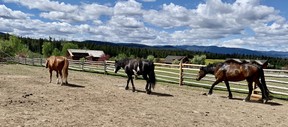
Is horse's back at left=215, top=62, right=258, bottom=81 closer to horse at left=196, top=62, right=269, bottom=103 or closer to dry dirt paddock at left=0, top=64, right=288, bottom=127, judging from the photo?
horse at left=196, top=62, right=269, bottom=103

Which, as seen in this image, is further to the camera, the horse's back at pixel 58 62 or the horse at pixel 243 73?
the horse's back at pixel 58 62

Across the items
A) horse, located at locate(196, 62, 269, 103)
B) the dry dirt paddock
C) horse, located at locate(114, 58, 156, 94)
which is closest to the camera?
the dry dirt paddock

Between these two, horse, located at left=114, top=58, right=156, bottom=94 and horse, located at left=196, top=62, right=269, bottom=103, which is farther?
horse, located at left=114, top=58, right=156, bottom=94

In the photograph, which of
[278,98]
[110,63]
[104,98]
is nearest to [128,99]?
[104,98]

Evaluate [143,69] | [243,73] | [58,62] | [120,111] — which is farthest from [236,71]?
[58,62]

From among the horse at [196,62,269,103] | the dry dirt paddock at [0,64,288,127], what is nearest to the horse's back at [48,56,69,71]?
the dry dirt paddock at [0,64,288,127]

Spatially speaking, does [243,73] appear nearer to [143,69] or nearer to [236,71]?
[236,71]

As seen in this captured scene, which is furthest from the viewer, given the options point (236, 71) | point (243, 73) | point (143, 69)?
point (143, 69)

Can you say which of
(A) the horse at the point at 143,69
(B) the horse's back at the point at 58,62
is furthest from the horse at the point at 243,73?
(B) the horse's back at the point at 58,62

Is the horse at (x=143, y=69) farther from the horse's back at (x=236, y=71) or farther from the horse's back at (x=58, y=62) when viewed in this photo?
the horse's back at (x=58, y=62)

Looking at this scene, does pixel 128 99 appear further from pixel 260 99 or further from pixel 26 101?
pixel 260 99

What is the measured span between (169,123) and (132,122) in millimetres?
900

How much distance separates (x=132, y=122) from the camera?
7309mm

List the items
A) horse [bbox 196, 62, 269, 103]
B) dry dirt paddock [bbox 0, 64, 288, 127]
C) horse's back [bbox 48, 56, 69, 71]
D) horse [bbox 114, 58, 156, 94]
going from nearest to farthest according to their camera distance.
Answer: dry dirt paddock [bbox 0, 64, 288, 127] → horse [bbox 196, 62, 269, 103] → horse [bbox 114, 58, 156, 94] → horse's back [bbox 48, 56, 69, 71]
